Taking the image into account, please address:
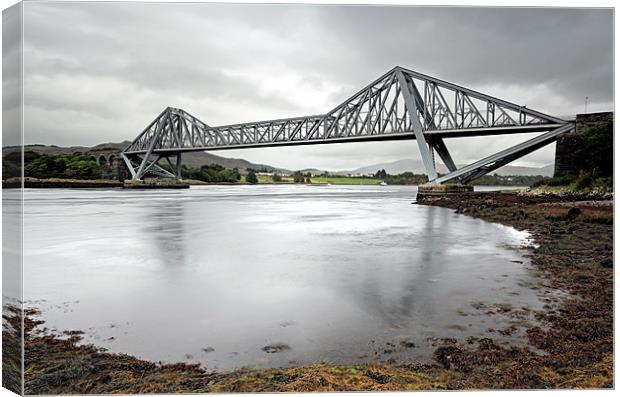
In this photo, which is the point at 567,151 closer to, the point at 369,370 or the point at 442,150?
the point at 369,370

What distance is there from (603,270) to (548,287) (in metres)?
0.68

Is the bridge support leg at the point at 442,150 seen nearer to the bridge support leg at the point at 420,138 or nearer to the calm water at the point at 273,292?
the bridge support leg at the point at 420,138

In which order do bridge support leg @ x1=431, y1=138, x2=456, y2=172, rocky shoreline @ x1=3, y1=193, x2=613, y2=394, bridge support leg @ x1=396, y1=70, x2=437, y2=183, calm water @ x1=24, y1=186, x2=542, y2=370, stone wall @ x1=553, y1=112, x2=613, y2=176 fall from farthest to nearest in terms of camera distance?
bridge support leg @ x1=431, y1=138, x2=456, y2=172
bridge support leg @ x1=396, y1=70, x2=437, y2=183
stone wall @ x1=553, y1=112, x2=613, y2=176
calm water @ x1=24, y1=186, x2=542, y2=370
rocky shoreline @ x1=3, y1=193, x2=613, y2=394

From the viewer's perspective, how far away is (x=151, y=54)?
387 centimetres

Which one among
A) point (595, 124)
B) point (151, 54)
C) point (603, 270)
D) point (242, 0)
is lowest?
point (603, 270)

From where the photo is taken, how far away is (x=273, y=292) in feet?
12.9

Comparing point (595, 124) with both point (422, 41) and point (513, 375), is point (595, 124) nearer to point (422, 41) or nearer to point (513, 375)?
point (422, 41)

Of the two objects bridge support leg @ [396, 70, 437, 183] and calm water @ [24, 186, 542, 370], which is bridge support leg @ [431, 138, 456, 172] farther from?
calm water @ [24, 186, 542, 370]

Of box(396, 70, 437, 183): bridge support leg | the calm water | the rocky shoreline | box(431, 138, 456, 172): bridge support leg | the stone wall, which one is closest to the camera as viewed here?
the rocky shoreline

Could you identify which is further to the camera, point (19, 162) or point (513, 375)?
point (19, 162)

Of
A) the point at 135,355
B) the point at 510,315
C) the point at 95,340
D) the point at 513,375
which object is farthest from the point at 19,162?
the point at 510,315

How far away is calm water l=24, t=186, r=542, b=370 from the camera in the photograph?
2.68 metres

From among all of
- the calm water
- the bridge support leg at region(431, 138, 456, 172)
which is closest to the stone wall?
the calm water

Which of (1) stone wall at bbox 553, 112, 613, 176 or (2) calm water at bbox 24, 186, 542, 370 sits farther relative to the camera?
(1) stone wall at bbox 553, 112, 613, 176
